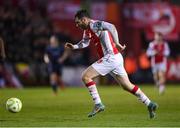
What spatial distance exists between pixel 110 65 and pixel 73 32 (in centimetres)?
2099

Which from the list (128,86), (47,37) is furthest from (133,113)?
(47,37)

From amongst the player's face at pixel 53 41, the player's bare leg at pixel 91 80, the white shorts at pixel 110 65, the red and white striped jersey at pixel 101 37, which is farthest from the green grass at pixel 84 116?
the player's face at pixel 53 41

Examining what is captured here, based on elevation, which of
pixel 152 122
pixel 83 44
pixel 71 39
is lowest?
pixel 152 122

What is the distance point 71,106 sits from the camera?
19922 mm

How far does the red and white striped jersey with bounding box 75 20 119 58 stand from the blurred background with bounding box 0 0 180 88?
18822 mm

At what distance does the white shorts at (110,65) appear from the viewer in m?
15.5

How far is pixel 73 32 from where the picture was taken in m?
36.4

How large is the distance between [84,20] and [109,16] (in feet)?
70.3

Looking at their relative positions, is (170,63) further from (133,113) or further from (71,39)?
(133,113)

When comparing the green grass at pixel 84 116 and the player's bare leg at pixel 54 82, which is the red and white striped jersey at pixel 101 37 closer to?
the green grass at pixel 84 116

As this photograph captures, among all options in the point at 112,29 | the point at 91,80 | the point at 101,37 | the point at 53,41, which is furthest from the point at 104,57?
the point at 53,41

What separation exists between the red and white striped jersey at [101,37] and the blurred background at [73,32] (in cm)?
1882

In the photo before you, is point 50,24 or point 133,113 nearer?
point 133,113

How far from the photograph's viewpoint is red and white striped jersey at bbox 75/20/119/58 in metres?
15.3
